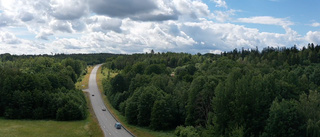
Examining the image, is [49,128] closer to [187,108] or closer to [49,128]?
[49,128]

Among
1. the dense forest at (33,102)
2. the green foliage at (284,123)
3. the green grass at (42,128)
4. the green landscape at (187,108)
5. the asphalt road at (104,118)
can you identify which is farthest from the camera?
the dense forest at (33,102)

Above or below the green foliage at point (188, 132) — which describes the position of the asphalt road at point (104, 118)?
below

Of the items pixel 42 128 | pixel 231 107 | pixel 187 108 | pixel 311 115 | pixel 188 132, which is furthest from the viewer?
pixel 187 108

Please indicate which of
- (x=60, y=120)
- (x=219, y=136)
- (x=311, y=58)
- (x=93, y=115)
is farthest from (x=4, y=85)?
(x=311, y=58)

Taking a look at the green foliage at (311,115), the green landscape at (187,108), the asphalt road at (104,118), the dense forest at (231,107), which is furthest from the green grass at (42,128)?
the green foliage at (311,115)

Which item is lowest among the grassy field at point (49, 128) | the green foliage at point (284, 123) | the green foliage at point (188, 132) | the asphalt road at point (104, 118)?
the asphalt road at point (104, 118)

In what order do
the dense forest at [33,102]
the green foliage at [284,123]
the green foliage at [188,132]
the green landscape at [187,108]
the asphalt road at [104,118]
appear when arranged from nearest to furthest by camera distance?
the green foliage at [284,123]
the green landscape at [187,108]
the green foliage at [188,132]
the asphalt road at [104,118]
the dense forest at [33,102]

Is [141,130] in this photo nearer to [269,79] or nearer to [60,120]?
[60,120]

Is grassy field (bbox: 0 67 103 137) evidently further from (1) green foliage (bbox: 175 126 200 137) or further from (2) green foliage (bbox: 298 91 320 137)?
(2) green foliage (bbox: 298 91 320 137)

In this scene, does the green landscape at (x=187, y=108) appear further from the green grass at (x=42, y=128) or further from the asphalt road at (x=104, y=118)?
the asphalt road at (x=104, y=118)

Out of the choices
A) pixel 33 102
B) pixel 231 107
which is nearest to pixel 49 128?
pixel 33 102

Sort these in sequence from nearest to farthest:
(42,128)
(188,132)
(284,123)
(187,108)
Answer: (284,123), (188,132), (42,128), (187,108)
